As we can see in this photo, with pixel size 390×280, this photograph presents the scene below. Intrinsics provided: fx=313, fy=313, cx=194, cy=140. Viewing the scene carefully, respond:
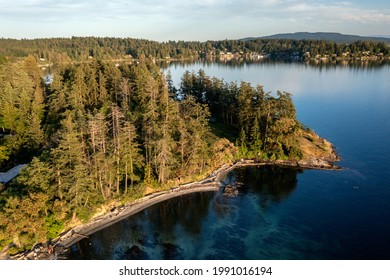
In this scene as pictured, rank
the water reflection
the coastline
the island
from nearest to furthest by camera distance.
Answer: the coastline < the water reflection < the island

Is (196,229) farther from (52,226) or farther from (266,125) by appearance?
(266,125)

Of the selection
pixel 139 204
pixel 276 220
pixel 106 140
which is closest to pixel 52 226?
pixel 139 204

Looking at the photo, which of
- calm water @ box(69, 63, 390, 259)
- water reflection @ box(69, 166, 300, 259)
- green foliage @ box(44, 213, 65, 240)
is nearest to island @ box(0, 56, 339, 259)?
green foliage @ box(44, 213, 65, 240)

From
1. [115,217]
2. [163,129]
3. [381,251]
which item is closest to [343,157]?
[381,251]

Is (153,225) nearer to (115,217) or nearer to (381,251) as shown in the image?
(115,217)

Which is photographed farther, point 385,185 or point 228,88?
point 228,88

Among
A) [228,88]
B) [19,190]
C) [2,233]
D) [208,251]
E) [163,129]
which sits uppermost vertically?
[228,88]

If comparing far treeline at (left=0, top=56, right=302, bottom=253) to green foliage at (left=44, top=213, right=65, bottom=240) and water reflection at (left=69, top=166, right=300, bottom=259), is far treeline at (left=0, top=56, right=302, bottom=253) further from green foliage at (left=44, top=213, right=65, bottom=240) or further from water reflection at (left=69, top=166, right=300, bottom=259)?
water reflection at (left=69, top=166, right=300, bottom=259)
